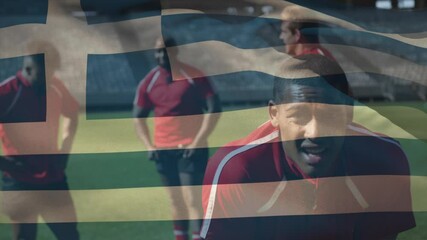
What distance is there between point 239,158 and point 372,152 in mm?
308

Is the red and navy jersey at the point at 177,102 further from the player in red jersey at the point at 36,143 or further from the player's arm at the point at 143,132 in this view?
the player in red jersey at the point at 36,143

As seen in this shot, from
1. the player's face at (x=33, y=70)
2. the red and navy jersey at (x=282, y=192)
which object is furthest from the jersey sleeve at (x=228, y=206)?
the player's face at (x=33, y=70)

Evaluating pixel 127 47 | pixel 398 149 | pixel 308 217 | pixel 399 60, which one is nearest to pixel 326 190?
pixel 308 217

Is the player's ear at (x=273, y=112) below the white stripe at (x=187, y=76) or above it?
below

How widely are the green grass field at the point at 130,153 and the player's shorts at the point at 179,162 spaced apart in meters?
0.03

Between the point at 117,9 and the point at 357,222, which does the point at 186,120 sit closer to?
the point at 117,9

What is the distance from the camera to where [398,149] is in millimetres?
1357

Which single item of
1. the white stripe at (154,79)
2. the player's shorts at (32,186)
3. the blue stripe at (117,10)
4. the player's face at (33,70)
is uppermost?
the blue stripe at (117,10)

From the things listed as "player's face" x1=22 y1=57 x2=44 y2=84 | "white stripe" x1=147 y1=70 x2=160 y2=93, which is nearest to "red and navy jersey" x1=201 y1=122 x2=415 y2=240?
"white stripe" x1=147 y1=70 x2=160 y2=93

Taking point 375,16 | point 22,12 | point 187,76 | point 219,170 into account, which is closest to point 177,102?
point 187,76

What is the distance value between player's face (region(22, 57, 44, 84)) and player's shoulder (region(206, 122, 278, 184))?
1.44ft

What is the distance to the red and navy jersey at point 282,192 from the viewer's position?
1316 mm

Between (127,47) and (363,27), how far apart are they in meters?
0.56

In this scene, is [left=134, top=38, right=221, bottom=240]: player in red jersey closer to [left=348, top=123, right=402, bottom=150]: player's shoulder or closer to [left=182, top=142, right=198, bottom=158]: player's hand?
[left=182, top=142, right=198, bottom=158]: player's hand
